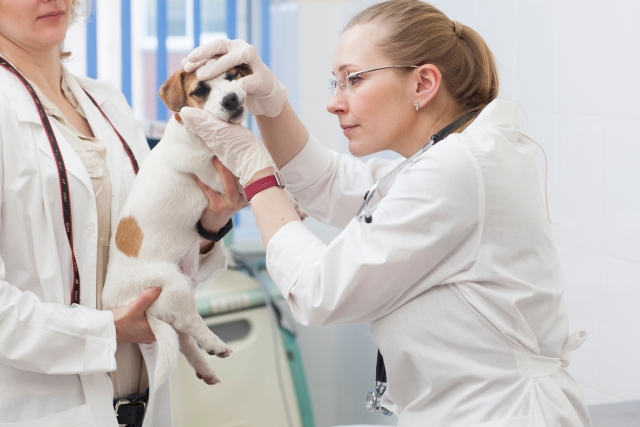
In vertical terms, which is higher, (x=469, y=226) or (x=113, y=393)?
(x=469, y=226)

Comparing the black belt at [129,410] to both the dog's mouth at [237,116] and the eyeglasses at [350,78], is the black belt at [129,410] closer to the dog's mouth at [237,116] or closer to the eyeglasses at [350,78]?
the dog's mouth at [237,116]

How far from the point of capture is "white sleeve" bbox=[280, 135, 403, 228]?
154cm

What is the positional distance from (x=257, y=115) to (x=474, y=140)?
0.62 meters

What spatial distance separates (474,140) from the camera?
105cm

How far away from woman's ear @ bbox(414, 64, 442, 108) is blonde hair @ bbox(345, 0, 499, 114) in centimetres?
2

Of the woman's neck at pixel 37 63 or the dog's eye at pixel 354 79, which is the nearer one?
the dog's eye at pixel 354 79

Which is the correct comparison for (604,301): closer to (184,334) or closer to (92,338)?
(184,334)

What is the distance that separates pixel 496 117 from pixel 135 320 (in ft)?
2.64

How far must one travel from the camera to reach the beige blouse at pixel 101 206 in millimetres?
1342

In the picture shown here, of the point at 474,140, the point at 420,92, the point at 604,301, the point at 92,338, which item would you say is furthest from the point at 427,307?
the point at 604,301

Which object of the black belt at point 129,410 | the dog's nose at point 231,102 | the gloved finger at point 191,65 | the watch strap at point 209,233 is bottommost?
the black belt at point 129,410

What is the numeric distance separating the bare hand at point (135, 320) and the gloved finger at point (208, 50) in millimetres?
480

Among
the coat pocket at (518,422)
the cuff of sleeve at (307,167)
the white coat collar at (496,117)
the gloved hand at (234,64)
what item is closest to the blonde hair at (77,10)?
the gloved hand at (234,64)

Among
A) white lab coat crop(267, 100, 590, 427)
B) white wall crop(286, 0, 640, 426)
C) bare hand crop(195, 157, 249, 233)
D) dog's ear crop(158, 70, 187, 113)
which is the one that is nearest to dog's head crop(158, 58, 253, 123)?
dog's ear crop(158, 70, 187, 113)
